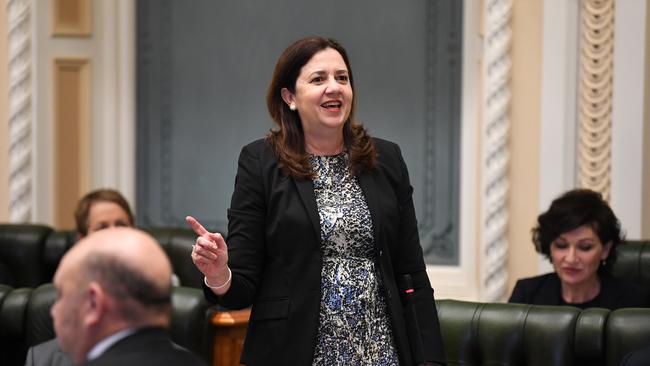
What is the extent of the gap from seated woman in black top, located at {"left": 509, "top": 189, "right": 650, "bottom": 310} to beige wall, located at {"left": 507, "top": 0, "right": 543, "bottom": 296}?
4.47 feet

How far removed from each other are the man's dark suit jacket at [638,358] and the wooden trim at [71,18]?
4509mm

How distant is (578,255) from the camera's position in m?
4.50

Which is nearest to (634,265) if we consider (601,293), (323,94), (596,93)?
(601,293)

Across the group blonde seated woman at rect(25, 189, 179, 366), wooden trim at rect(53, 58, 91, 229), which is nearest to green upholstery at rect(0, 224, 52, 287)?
blonde seated woman at rect(25, 189, 179, 366)

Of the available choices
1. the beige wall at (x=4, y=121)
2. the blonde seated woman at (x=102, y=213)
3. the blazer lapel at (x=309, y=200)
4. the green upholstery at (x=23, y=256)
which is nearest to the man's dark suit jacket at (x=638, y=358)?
the blazer lapel at (x=309, y=200)

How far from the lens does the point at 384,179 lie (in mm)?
2955

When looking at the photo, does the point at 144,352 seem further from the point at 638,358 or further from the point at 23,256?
the point at 23,256

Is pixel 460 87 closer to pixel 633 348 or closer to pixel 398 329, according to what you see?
pixel 633 348

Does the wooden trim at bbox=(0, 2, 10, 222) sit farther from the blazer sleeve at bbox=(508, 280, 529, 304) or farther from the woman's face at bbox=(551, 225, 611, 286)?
the woman's face at bbox=(551, 225, 611, 286)

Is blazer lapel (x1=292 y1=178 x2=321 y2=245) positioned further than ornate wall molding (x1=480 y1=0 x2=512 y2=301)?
No

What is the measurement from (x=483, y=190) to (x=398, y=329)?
328 cm

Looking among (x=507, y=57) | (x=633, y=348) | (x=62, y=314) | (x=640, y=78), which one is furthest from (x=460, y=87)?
(x=62, y=314)

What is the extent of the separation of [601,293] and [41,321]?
2.03 meters

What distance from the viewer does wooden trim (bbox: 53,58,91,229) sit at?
686 cm
